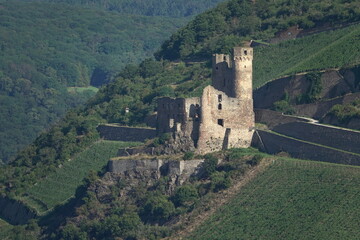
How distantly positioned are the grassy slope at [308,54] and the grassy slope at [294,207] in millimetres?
13117

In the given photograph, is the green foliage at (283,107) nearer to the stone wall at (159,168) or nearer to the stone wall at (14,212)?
the stone wall at (159,168)

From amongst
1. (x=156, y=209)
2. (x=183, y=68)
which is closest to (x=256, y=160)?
(x=156, y=209)

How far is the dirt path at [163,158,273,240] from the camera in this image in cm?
7456

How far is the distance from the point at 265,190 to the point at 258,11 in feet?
122

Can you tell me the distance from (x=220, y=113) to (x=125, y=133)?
43.2ft

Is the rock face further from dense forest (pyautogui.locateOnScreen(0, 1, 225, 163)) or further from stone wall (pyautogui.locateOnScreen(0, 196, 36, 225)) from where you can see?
dense forest (pyautogui.locateOnScreen(0, 1, 225, 163))

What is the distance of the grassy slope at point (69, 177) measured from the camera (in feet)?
291

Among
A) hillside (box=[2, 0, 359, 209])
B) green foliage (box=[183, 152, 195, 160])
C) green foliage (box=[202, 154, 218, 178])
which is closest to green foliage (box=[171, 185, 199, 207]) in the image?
green foliage (box=[202, 154, 218, 178])

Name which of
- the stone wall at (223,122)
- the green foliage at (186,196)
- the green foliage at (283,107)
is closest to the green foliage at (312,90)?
the green foliage at (283,107)

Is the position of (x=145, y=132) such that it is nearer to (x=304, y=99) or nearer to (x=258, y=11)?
(x=304, y=99)

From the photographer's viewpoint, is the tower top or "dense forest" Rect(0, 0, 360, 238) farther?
"dense forest" Rect(0, 0, 360, 238)

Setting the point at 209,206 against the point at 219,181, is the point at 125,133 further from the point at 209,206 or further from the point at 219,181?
the point at 209,206

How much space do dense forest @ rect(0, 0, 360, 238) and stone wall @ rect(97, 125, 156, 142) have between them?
2.17 ft

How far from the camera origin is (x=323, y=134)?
75.8 metres
